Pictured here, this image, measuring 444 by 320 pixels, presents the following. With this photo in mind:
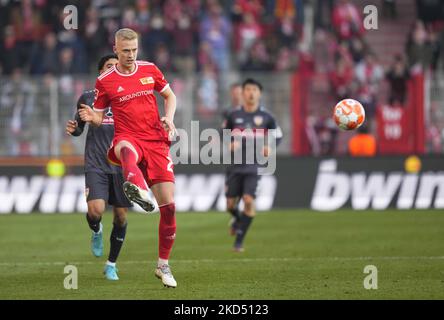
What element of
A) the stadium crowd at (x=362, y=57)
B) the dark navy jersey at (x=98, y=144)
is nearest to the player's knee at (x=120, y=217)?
the dark navy jersey at (x=98, y=144)

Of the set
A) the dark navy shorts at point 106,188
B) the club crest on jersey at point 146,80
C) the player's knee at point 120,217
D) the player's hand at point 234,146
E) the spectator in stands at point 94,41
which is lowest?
the player's knee at point 120,217

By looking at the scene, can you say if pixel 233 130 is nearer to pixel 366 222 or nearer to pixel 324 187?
pixel 366 222

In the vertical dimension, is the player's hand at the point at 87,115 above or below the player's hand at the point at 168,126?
above

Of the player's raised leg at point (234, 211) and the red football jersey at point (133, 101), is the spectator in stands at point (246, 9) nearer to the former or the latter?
the player's raised leg at point (234, 211)

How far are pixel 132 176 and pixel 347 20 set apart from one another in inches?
669

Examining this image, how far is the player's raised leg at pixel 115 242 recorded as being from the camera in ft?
40.4

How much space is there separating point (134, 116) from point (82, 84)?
1235cm

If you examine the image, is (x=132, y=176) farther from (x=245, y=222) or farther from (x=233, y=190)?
(x=233, y=190)

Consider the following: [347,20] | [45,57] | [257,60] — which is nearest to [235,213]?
[257,60]

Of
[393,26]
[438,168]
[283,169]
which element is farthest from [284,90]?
[393,26]

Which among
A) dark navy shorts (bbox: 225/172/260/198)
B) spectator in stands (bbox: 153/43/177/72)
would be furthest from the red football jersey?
→ spectator in stands (bbox: 153/43/177/72)

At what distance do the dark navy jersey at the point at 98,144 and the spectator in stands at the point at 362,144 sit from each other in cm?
1069

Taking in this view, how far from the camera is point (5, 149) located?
920 inches

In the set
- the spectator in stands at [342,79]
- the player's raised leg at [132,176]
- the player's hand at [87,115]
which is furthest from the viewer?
the spectator in stands at [342,79]
